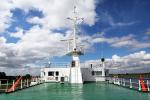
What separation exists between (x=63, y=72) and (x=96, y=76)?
675cm

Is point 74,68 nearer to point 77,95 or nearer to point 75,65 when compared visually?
point 75,65

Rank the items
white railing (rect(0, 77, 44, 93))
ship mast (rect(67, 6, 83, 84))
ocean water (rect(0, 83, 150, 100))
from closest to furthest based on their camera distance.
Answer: ocean water (rect(0, 83, 150, 100)), white railing (rect(0, 77, 44, 93)), ship mast (rect(67, 6, 83, 84))

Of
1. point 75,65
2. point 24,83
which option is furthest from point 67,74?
point 24,83

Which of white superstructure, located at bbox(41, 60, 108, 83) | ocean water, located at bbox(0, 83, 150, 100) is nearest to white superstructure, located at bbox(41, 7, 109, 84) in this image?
white superstructure, located at bbox(41, 60, 108, 83)

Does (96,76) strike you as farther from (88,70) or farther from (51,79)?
(51,79)

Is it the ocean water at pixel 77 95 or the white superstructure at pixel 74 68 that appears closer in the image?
the ocean water at pixel 77 95

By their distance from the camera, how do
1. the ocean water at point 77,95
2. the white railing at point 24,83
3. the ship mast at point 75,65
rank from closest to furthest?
the ocean water at point 77,95, the white railing at point 24,83, the ship mast at point 75,65

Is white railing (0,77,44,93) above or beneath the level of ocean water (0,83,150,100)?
above

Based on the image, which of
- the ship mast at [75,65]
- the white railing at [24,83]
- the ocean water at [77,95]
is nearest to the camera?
the ocean water at [77,95]

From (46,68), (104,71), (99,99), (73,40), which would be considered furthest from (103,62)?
(99,99)

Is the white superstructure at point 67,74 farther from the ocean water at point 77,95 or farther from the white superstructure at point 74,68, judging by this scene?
the ocean water at point 77,95

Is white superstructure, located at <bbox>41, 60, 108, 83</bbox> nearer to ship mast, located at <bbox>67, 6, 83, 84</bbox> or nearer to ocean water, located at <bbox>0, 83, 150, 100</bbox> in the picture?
ship mast, located at <bbox>67, 6, 83, 84</bbox>

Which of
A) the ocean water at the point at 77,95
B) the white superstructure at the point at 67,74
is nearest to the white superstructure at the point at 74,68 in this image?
the white superstructure at the point at 67,74

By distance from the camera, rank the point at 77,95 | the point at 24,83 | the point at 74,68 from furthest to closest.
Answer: the point at 74,68
the point at 24,83
the point at 77,95
